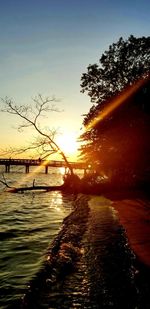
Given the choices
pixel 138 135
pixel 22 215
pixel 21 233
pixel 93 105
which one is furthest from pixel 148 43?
pixel 21 233

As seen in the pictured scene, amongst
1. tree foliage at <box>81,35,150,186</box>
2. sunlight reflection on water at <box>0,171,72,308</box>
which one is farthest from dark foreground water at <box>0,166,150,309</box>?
tree foliage at <box>81,35,150,186</box>

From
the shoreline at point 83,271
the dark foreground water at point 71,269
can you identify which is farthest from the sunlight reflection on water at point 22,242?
the shoreline at point 83,271

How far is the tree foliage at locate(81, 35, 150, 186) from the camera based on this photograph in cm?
3238

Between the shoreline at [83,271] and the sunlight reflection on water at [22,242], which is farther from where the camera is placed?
the sunlight reflection on water at [22,242]

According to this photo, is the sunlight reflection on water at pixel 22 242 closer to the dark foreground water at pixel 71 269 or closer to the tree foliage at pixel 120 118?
the dark foreground water at pixel 71 269

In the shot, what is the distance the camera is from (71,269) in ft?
28.0

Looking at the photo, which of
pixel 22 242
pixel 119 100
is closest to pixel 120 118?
pixel 119 100

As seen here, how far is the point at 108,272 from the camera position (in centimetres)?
812

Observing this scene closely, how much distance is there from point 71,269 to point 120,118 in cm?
2657

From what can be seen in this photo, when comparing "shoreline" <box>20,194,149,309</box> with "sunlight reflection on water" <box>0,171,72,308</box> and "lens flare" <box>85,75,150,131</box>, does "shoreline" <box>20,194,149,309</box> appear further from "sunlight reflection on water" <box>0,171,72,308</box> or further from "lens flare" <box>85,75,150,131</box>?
"lens flare" <box>85,75,150,131</box>

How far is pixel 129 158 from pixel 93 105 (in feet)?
35.0

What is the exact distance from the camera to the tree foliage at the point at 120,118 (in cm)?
3238

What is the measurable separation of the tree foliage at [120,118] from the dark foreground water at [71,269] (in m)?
18.3

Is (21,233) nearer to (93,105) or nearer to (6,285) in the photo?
(6,285)
